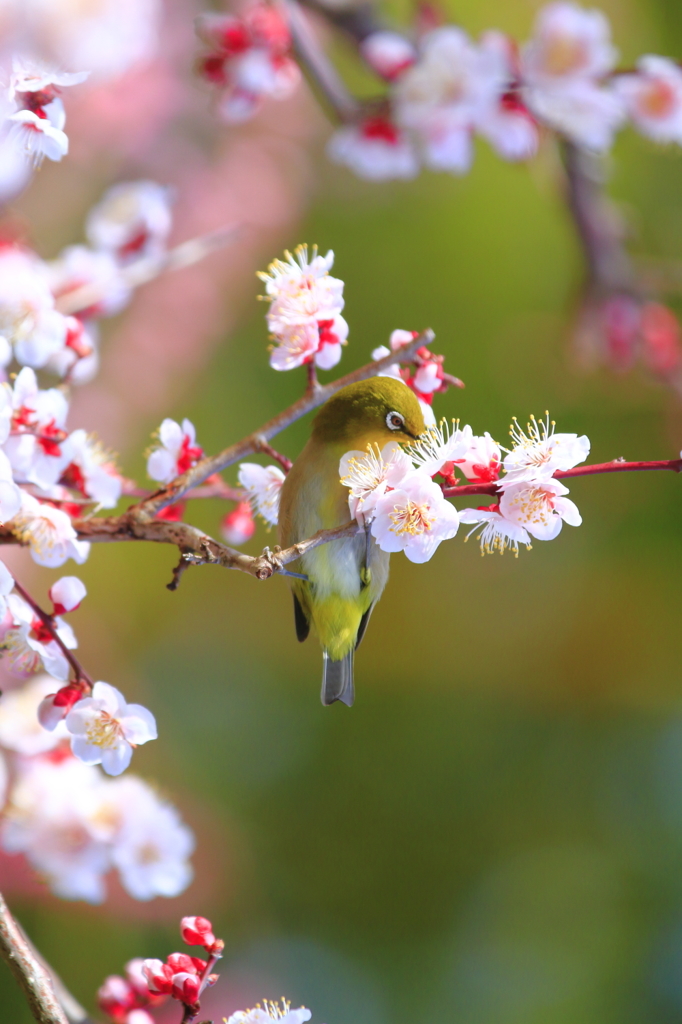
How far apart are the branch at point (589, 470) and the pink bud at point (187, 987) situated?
32 cm

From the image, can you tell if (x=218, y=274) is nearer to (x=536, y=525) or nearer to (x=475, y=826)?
(x=475, y=826)

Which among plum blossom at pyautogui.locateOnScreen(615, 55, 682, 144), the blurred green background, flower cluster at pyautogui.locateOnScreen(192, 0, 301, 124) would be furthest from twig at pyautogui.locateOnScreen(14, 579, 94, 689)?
the blurred green background

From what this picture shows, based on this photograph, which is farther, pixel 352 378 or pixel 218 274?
pixel 218 274

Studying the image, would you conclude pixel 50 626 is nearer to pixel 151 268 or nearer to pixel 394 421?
pixel 394 421

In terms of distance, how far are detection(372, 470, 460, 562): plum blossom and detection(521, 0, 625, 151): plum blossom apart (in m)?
0.66

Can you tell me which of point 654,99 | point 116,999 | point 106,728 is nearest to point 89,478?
point 106,728

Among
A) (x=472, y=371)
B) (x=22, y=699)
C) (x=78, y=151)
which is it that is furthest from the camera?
(x=472, y=371)

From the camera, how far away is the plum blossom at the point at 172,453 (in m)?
0.58

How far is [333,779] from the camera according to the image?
5.55 ft

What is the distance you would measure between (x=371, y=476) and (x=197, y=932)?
292mm

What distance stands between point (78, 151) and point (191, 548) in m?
1.43

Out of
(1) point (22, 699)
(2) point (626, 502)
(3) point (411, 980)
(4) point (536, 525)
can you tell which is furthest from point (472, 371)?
(4) point (536, 525)

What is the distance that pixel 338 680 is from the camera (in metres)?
0.73

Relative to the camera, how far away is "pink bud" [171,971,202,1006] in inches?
20.1
